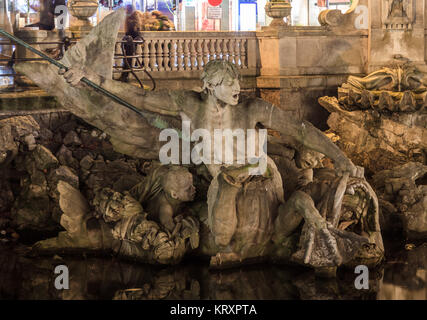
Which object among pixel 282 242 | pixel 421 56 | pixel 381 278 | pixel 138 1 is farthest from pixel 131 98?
pixel 138 1

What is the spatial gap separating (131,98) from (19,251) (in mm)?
2007

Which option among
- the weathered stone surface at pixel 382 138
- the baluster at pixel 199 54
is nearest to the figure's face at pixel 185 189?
the weathered stone surface at pixel 382 138

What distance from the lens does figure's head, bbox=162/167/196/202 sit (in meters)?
8.13

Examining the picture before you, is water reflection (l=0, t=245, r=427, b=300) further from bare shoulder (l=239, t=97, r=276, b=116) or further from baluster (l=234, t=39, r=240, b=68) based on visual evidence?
baluster (l=234, t=39, r=240, b=68)

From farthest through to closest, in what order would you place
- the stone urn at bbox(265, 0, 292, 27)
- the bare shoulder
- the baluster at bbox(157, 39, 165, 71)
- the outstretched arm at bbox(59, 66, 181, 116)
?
1. the stone urn at bbox(265, 0, 292, 27)
2. the baluster at bbox(157, 39, 165, 71)
3. the outstretched arm at bbox(59, 66, 181, 116)
4. the bare shoulder

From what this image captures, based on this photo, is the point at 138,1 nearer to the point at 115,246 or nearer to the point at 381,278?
the point at 115,246

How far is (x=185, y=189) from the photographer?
322 inches

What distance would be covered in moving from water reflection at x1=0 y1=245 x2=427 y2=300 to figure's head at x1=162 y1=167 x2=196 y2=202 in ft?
2.21

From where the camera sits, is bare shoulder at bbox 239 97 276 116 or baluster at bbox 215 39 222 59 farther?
baluster at bbox 215 39 222 59

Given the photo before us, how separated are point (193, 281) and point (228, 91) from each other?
1773mm

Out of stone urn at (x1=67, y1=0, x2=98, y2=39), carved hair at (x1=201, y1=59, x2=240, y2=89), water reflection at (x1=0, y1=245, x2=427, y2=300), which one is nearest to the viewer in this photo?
water reflection at (x1=0, y1=245, x2=427, y2=300)

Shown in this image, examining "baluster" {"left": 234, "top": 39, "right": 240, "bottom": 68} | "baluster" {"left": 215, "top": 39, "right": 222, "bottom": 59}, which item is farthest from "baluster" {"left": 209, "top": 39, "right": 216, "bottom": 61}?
"baluster" {"left": 234, "top": 39, "right": 240, "bottom": 68}

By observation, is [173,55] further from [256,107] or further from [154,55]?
[256,107]

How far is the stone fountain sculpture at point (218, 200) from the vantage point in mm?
7641
